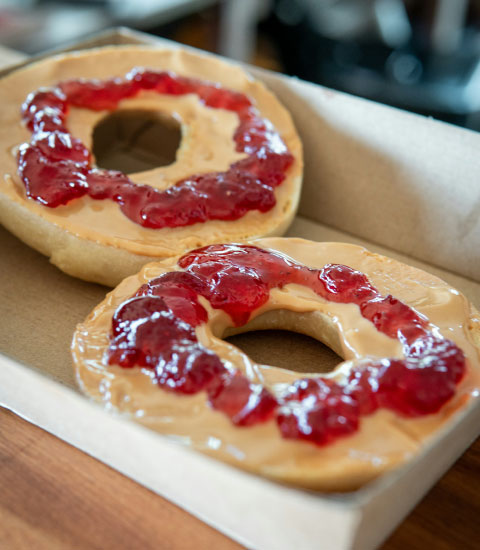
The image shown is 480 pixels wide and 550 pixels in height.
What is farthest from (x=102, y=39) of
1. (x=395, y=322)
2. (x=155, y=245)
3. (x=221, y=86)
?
(x=395, y=322)

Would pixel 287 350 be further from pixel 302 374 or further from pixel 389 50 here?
pixel 389 50

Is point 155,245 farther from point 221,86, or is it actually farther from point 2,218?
point 221,86

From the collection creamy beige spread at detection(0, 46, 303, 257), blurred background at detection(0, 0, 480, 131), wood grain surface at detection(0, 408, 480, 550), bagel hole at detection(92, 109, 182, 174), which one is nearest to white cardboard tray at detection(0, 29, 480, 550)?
wood grain surface at detection(0, 408, 480, 550)

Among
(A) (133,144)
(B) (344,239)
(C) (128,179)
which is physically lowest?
(A) (133,144)

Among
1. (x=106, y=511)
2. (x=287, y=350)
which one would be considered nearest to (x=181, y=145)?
(x=287, y=350)

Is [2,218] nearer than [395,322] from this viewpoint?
No

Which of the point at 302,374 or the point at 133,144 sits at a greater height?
the point at 302,374

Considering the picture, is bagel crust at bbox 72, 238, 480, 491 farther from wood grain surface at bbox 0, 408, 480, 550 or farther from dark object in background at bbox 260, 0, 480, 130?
dark object in background at bbox 260, 0, 480, 130

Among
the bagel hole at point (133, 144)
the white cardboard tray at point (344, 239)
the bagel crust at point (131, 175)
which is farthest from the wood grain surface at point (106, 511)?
the bagel hole at point (133, 144)
